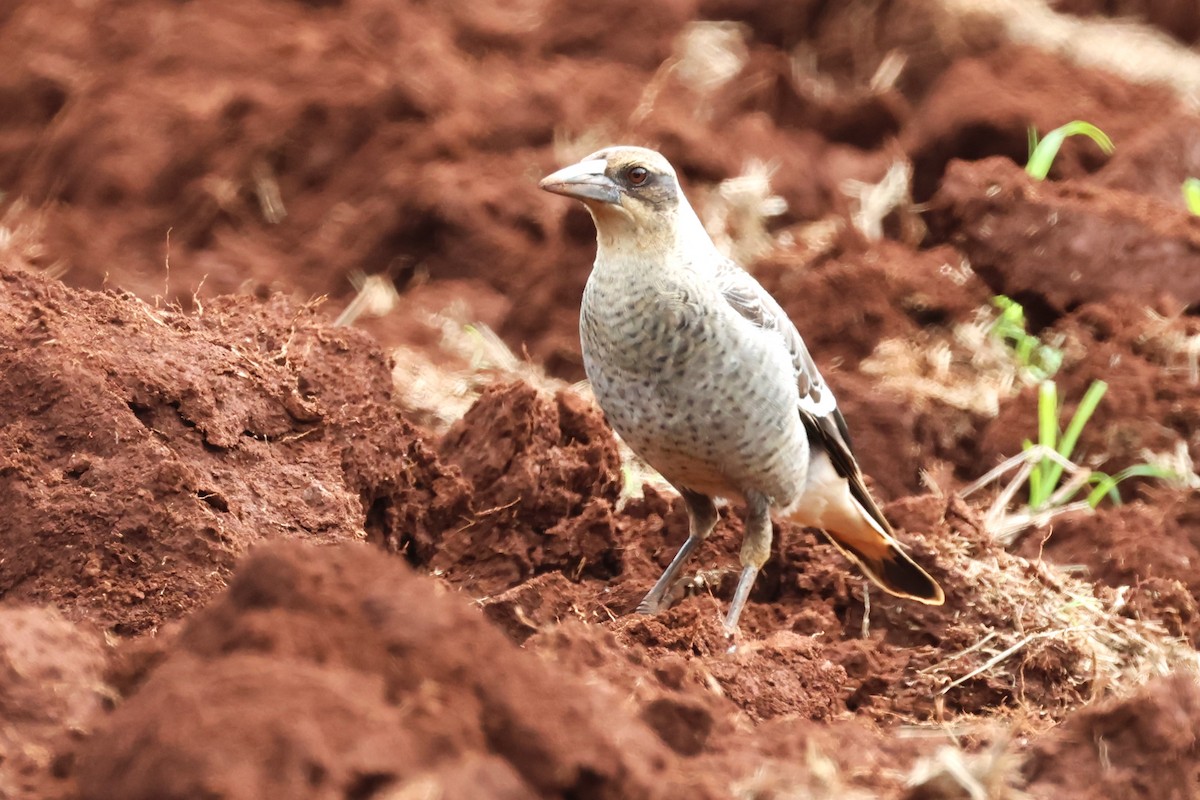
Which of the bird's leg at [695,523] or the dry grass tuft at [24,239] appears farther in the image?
the dry grass tuft at [24,239]

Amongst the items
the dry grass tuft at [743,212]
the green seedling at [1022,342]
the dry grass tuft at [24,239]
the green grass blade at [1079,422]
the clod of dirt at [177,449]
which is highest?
the clod of dirt at [177,449]

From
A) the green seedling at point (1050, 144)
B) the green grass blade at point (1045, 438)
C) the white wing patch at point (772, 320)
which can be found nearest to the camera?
the white wing patch at point (772, 320)

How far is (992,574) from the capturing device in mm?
4523

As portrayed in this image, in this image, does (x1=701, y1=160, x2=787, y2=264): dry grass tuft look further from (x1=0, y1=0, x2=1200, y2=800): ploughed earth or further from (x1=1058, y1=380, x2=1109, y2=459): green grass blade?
(x1=1058, y1=380, x2=1109, y2=459): green grass blade

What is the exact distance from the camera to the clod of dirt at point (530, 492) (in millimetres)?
4617

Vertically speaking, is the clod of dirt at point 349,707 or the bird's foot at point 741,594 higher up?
the clod of dirt at point 349,707

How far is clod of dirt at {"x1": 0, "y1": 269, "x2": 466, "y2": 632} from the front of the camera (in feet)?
12.1

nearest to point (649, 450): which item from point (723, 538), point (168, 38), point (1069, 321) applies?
point (723, 538)

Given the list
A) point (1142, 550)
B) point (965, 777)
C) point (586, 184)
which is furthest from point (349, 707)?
point (1142, 550)

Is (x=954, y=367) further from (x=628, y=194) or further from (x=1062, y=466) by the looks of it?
(x=628, y=194)

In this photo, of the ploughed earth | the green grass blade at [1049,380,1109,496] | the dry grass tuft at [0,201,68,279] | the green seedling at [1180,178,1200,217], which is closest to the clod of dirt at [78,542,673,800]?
the ploughed earth

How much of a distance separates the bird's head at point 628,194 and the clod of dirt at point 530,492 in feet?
2.02

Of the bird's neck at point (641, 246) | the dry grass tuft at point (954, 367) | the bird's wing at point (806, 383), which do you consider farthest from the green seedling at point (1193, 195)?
the bird's neck at point (641, 246)

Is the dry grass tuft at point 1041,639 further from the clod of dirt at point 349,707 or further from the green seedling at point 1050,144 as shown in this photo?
the green seedling at point 1050,144
